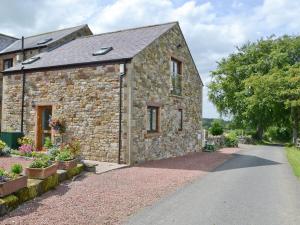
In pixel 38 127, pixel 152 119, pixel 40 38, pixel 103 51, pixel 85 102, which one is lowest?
pixel 38 127

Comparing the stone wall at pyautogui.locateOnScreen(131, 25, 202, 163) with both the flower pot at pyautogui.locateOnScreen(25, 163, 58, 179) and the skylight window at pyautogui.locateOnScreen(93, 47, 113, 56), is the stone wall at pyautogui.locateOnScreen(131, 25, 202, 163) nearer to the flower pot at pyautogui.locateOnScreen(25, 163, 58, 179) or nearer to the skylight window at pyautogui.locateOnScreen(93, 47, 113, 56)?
the skylight window at pyautogui.locateOnScreen(93, 47, 113, 56)

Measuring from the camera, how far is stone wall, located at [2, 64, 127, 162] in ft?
46.3

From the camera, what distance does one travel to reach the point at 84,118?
14844 mm

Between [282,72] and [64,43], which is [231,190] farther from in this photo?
[282,72]

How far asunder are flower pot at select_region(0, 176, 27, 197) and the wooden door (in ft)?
32.2

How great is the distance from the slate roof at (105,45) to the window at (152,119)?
3077 millimetres

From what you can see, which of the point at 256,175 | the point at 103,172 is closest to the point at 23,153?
the point at 103,172

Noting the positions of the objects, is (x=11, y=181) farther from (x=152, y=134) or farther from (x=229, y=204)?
(x=152, y=134)

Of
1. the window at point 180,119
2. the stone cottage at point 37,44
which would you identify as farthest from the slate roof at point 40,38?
the window at point 180,119

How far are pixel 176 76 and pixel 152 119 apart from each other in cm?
386

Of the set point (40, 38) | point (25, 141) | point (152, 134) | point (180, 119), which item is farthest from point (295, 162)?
point (40, 38)

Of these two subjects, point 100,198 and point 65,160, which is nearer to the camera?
point 100,198

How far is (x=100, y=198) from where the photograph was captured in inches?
307

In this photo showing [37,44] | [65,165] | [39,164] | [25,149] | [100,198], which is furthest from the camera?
[37,44]
